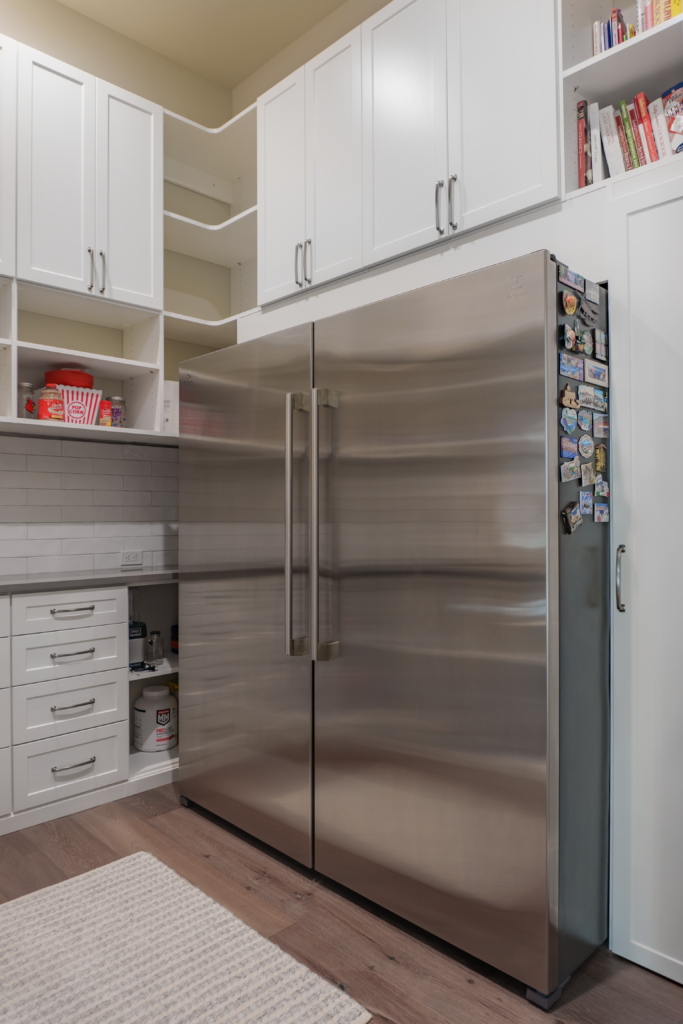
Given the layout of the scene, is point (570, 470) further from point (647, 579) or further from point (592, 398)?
point (647, 579)

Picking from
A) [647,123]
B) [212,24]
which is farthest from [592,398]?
[212,24]

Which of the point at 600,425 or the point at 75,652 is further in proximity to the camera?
the point at 75,652

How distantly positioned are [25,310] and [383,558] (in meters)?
1.94

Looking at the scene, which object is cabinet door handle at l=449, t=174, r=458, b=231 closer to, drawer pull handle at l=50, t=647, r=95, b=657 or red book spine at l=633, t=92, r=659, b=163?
red book spine at l=633, t=92, r=659, b=163

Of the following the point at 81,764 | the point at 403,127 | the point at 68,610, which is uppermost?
the point at 403,127

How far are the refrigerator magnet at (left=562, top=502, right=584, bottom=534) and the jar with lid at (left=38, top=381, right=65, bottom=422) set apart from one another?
194 centimetres

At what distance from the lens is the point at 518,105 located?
6.01ft

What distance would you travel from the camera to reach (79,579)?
2541 mm

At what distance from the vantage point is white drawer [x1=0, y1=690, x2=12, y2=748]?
7.59 feet

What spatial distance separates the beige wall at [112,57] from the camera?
2.79 metres

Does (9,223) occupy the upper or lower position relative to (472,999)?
upper

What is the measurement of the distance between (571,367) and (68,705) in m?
2.08

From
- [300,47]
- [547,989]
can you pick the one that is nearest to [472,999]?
[547,989]

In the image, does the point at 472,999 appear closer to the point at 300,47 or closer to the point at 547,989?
the point at 547,989
